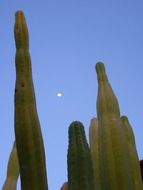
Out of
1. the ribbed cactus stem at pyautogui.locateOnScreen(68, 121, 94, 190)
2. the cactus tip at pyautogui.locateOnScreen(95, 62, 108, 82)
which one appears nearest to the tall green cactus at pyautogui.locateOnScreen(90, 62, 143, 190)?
the cactus tip at pyautogui.locateOnScreen(95, 62, 108, 82)

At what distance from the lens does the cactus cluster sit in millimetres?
2225

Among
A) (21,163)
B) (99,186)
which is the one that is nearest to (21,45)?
(21,163)

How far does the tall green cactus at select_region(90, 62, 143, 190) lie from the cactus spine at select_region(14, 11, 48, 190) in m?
0.52

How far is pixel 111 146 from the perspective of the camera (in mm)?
2660

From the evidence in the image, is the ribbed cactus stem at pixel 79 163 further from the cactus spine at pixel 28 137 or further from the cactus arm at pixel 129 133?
the cactus arm at pixel 129 133

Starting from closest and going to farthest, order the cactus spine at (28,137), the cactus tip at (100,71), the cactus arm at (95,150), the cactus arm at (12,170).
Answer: the cactus spine at (28,137)
the cactus arm at (95,150)
the cactus tip at (100,71)
the cactus arm at (12,170)

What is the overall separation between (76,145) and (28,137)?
13.8 inches

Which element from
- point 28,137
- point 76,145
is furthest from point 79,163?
point 28,137

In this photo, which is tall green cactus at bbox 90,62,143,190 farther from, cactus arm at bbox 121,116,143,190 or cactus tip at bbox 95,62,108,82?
cactus tip at bbox 95,62,108,82

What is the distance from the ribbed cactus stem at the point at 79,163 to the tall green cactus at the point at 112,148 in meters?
0.22

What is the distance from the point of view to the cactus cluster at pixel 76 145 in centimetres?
222

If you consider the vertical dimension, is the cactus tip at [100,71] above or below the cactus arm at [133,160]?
above

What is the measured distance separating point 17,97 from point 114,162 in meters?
0.82

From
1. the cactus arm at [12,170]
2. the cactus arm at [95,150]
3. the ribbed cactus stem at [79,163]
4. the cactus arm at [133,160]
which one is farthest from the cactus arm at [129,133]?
the cactus arm at [12,170]
